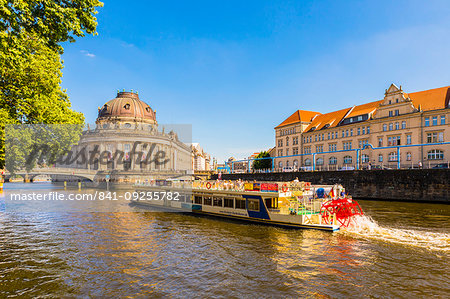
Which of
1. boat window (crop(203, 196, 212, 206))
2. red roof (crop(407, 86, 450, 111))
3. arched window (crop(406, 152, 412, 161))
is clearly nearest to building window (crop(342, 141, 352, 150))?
arched window (crop(406, 152, 412, 161))

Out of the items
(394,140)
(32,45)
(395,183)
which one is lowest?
(395,183)

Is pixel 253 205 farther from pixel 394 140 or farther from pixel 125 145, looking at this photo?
pixel 125 145

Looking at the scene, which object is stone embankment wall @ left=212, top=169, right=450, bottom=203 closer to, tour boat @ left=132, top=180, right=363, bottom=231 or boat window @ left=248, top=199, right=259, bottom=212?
tour boat @ left=132, top=180, right=363, bottom=231

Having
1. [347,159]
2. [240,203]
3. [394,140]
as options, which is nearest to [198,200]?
[240,203]

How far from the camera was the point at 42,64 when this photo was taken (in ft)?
53.4

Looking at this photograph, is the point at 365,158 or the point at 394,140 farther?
the point at 365,158

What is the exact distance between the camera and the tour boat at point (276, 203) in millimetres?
21297

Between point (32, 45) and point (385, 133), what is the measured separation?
61.9 m

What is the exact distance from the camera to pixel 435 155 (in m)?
51.8

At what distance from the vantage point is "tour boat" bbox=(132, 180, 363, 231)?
21.3 metres

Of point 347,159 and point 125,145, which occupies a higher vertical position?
point 125,145

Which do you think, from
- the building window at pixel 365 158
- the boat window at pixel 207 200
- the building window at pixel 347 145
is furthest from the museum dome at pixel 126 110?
the boat window at pixel 207 200

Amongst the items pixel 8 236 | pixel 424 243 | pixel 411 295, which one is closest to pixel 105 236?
pixel 8 236

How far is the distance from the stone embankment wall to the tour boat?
1985 cm
